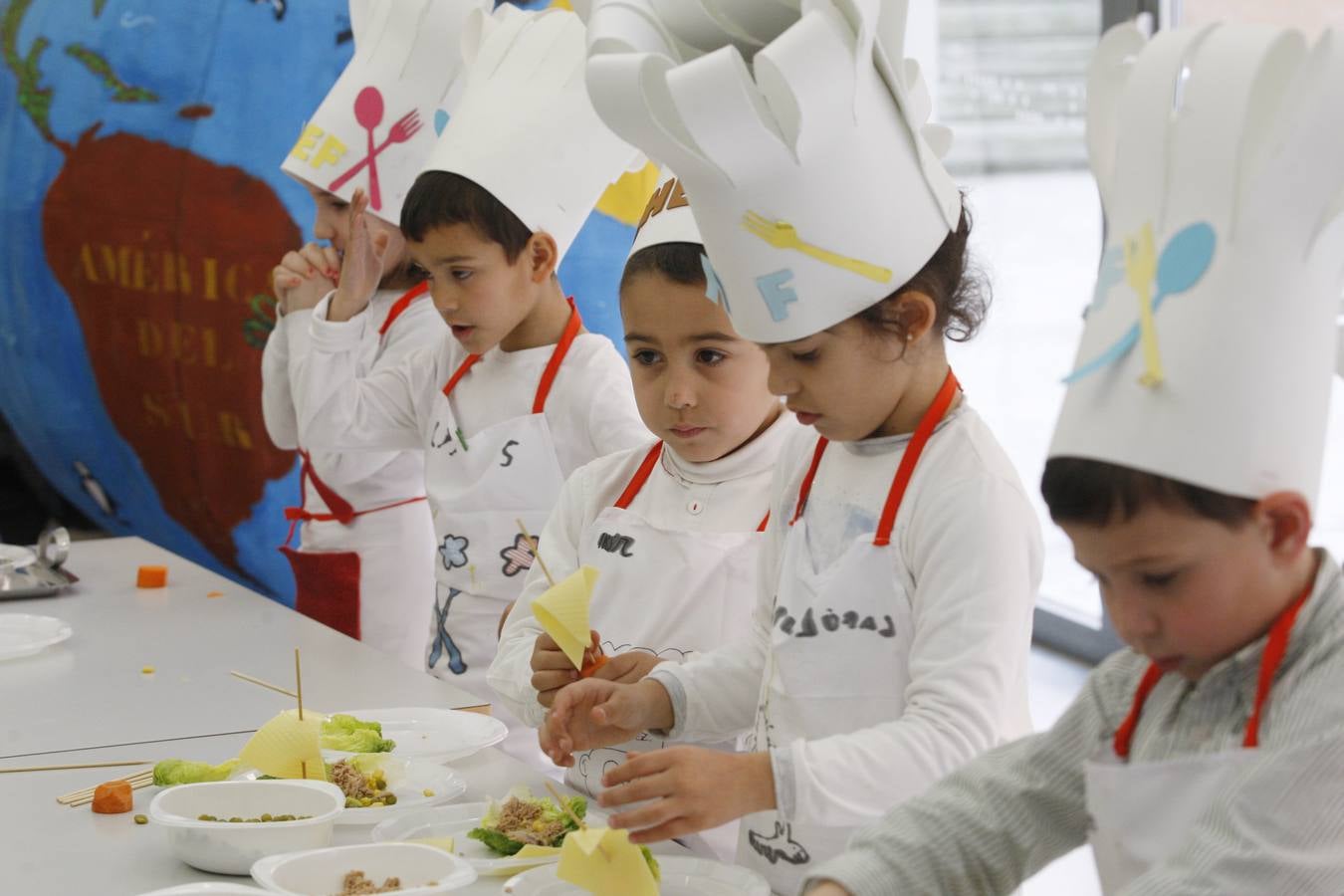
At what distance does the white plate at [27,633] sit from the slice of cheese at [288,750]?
2.29 feet

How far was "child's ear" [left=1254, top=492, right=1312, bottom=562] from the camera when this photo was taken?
86 centimetres

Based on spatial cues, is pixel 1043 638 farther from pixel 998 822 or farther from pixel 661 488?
pixel 998 822

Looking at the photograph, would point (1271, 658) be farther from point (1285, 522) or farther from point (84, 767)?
point (84, 767)

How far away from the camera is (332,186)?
8.23 feet

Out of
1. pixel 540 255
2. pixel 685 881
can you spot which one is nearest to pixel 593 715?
pixel 685 881

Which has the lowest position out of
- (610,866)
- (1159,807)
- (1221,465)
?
(610,866)

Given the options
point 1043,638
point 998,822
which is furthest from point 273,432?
point 1043,638

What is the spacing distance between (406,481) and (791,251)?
145 centimetres

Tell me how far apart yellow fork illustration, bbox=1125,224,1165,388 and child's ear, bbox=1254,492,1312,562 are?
90 mm

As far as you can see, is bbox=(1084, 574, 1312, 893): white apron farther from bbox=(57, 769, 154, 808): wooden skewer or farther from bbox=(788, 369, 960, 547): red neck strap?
bbox=(57, 769, 154, 808): wooden skewer

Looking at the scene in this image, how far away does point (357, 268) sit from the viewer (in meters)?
2.45

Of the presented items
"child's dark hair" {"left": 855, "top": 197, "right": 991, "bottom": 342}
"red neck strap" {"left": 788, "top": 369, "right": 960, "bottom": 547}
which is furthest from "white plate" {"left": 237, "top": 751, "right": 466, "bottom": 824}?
"child's dark hair" {"left": 855, "top": 197, "right": 991, "bottom": 342}

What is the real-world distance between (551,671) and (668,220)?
49 cm

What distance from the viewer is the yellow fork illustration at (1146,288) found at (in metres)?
0.88
